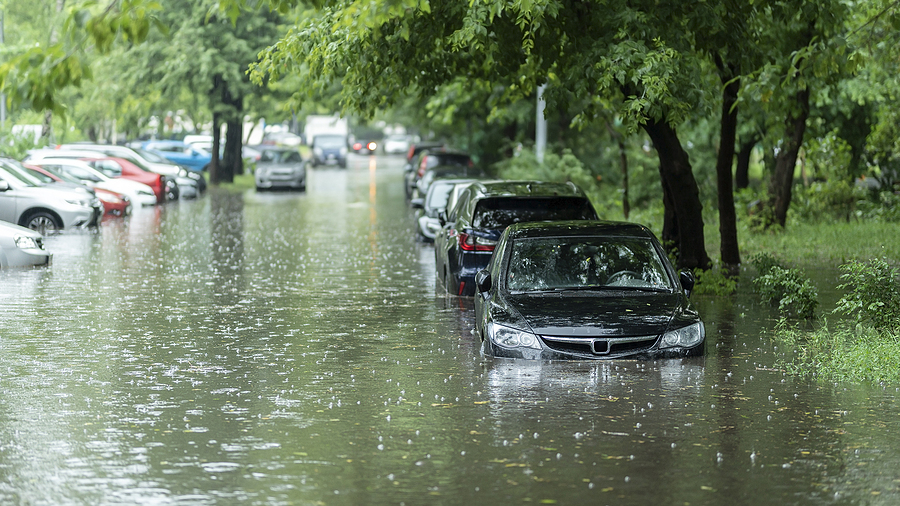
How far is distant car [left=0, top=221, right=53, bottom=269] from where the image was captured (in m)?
20.1

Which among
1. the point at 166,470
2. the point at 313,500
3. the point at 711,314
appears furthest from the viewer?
the point at 711,314

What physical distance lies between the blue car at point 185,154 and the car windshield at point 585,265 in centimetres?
4536

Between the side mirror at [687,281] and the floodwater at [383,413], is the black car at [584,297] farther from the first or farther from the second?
the floodwater at [383,413]

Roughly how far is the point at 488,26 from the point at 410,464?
905 centimetres

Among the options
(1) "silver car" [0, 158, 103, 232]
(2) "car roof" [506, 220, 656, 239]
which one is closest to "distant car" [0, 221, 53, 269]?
(1) "silver car" [0, 158, 103, 232]

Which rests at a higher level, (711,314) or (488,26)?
(488,26)

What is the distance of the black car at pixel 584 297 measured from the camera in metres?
10.8

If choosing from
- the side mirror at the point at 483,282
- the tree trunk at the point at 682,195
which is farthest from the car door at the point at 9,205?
the side mirror at the point at 483,282

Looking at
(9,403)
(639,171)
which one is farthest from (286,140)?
(9,403)

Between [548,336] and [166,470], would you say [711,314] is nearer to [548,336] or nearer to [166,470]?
[548,336]

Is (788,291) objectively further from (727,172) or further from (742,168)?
(742,168)

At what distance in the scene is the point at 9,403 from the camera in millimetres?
9633

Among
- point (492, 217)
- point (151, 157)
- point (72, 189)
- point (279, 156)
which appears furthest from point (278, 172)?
point (492, 217)

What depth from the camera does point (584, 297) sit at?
1130 centimetres
